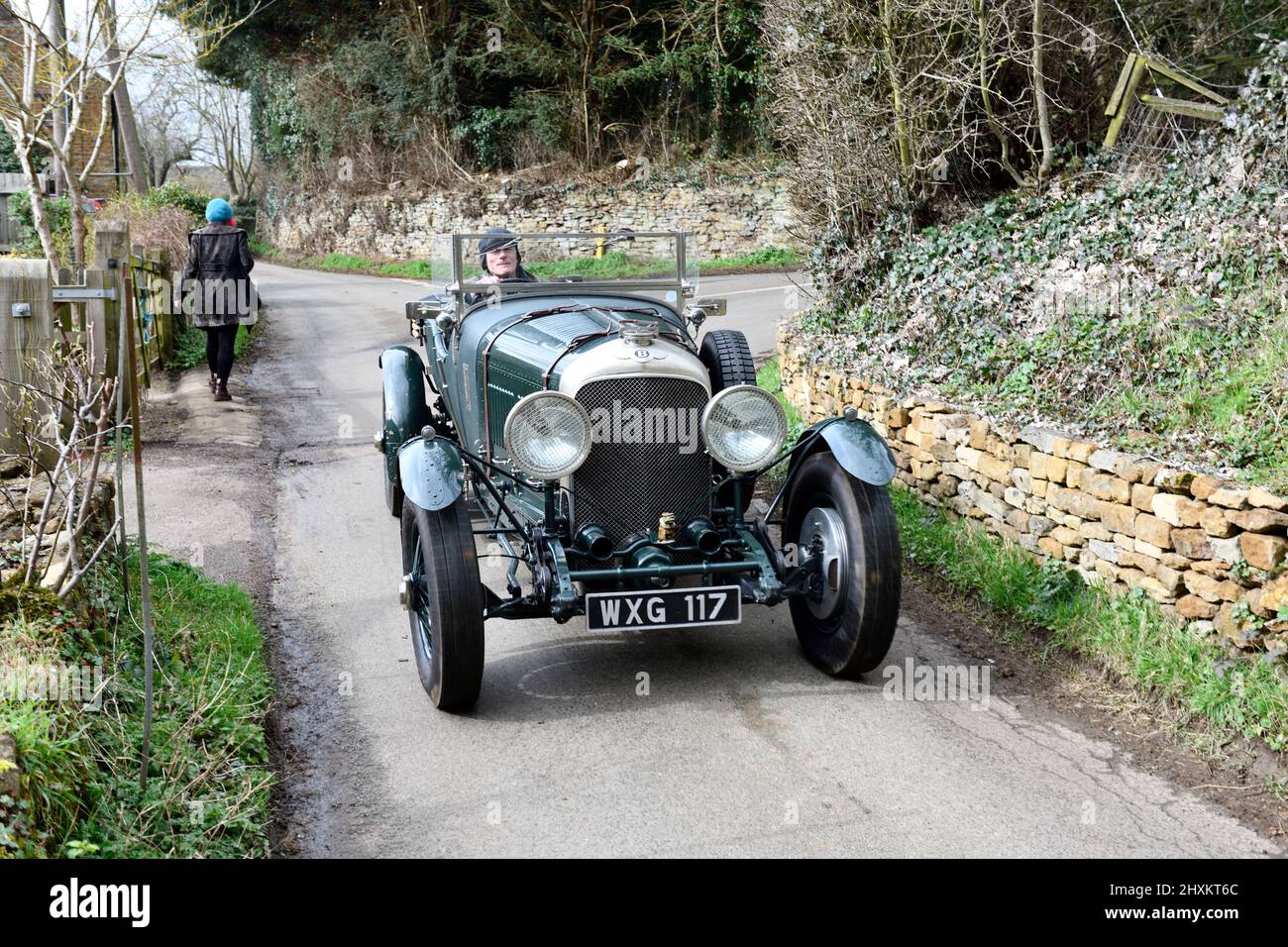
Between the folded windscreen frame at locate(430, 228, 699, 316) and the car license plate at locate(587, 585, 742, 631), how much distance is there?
2434 millimetres

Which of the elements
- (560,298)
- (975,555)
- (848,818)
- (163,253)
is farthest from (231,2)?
(848,818)

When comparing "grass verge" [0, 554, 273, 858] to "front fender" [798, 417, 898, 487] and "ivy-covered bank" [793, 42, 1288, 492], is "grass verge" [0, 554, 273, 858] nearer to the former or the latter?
"front fender" [798, 417, 898, 487]

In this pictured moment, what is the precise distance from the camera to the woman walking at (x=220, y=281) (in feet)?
34.4

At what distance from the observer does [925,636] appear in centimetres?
569

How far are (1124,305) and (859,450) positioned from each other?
2848 mm

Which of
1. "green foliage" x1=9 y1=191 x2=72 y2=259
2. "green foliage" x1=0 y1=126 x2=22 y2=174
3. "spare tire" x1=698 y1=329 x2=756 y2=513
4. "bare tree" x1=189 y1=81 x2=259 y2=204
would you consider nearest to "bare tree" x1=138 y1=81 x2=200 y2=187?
"bare tree" x1=189 y1=81 x2=259 y2=204

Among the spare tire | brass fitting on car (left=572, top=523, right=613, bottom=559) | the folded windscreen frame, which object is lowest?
brass fitting on car (left=572, top=523, right=613, bottom=559)

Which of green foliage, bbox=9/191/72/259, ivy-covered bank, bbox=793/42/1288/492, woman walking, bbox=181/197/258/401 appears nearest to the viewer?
ivy-covered bank, bbox=793/42/1288/492

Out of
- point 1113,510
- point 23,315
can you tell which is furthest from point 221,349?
point 1113,510

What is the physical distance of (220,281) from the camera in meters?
10.6

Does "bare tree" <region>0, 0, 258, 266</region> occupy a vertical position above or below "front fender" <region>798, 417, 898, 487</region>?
above

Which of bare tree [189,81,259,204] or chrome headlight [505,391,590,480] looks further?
bare tree [189,81,259,204]

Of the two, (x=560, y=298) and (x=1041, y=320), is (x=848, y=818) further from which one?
(x=1041, y=320)

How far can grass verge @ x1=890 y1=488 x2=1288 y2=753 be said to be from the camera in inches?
173
